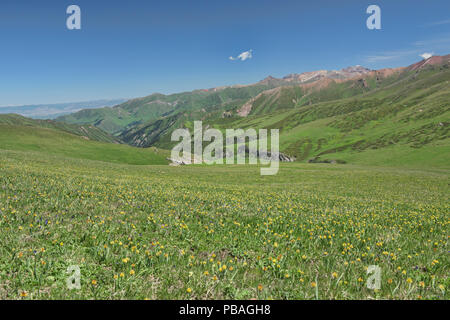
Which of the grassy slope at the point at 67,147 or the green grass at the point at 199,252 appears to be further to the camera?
the grassy slope at the point at 67,147

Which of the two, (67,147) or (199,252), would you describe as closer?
(199,252)

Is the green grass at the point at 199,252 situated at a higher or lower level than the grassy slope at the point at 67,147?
lower

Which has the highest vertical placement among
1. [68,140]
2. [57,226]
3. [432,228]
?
[68,140]

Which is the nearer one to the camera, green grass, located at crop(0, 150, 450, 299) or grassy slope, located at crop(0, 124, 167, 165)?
green grass, located at crop(0, 150, 450, 299)

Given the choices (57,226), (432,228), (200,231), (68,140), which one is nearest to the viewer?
(57,226)

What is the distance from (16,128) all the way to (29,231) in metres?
133

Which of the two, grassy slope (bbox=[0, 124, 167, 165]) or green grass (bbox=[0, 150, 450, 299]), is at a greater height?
grassy slope (bbox=[0, 124, 167, 165])

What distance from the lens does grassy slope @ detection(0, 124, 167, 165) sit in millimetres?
84562

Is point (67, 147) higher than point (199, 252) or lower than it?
higher

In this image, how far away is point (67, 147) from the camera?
91562mm

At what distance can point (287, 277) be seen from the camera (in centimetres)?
567

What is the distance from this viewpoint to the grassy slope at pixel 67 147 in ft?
277

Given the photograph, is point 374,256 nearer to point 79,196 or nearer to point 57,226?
point 57,226

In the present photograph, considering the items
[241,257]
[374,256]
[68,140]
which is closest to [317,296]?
[241,257]
